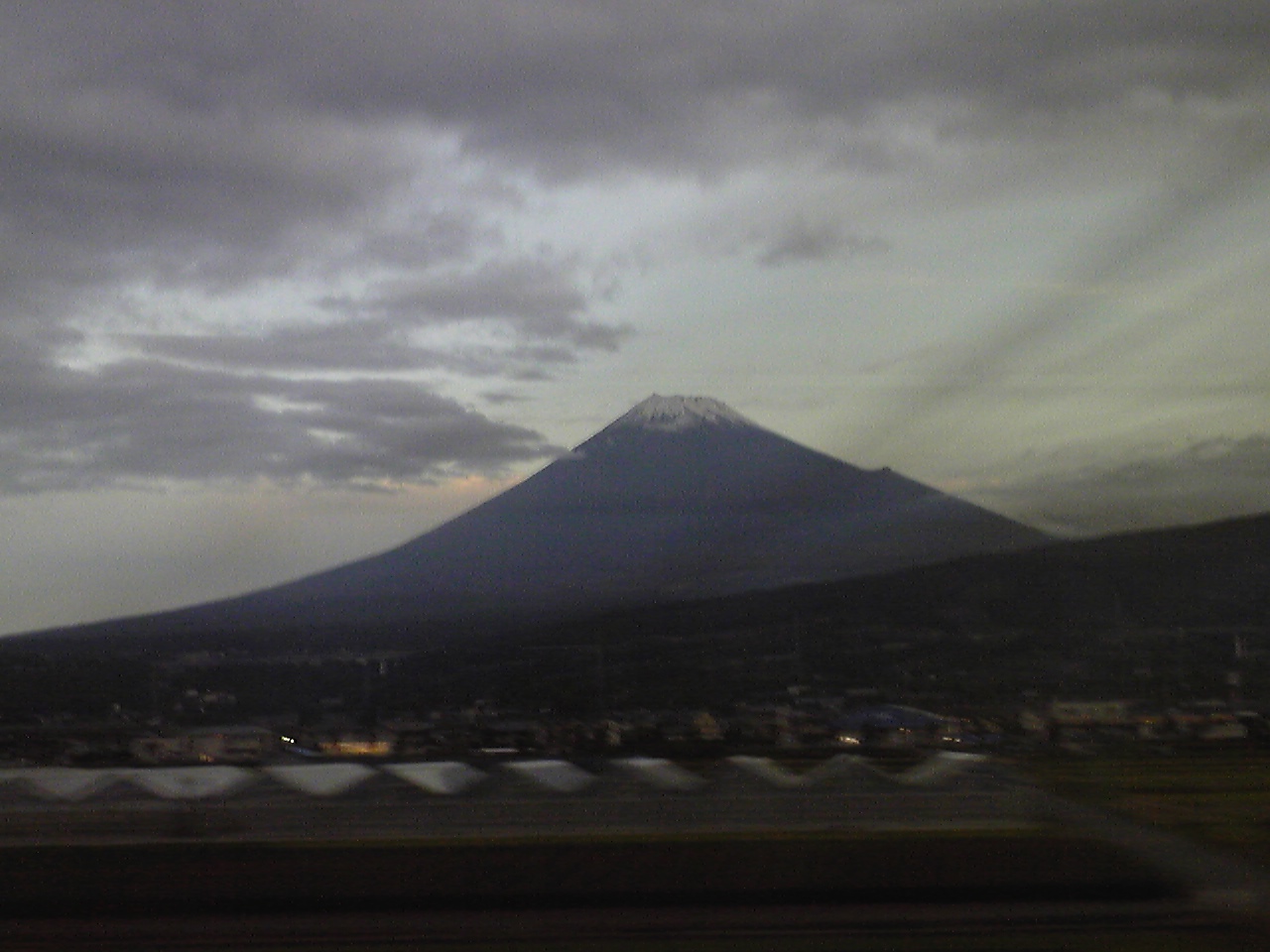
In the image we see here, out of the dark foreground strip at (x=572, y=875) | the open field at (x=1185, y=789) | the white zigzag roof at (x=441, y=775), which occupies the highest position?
the white zigzag roof at (x=441, y=775)

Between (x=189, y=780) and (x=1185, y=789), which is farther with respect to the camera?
(x=1185, y=789)

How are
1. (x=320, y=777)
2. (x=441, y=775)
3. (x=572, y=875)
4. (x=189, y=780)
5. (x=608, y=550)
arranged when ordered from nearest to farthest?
(x=572, y=875)
(x=189, y=780)
(x=320, y=777)
(x=441, y=775)
(x=608, y=550)

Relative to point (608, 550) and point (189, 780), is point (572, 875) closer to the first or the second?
point (189, 780)

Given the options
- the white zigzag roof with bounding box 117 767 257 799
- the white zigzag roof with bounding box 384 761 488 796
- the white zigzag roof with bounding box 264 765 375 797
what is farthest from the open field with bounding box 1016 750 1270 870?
the white zigzag roof with bounding box 117 767 257 799

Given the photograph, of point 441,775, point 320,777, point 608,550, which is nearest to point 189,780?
point 320,777

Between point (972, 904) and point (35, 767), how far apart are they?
33.4ft

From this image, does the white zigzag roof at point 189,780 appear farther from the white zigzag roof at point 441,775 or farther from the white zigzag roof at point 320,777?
the white zigzag roof at point 441,775

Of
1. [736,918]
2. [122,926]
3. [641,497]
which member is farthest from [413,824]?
[641,497]

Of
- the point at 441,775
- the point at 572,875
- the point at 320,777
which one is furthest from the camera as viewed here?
the point at 441,775

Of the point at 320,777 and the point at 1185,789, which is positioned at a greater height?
the point at 320,777

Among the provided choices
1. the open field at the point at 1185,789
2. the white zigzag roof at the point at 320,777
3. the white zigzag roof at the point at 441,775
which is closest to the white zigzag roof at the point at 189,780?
the white zigzag roof at the point at 320,777

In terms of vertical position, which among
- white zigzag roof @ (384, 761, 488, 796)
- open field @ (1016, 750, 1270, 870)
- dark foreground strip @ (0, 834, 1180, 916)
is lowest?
open field @ (1016, 750, 1270, 870)

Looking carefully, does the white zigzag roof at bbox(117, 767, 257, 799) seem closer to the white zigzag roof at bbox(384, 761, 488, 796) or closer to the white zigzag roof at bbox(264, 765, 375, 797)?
the white zigzag roof at bbox(264, 765, 375, 797)

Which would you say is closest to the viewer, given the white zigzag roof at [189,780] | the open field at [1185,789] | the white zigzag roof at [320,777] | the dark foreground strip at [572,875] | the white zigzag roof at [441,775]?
the dark foreground strip at [572,875]
